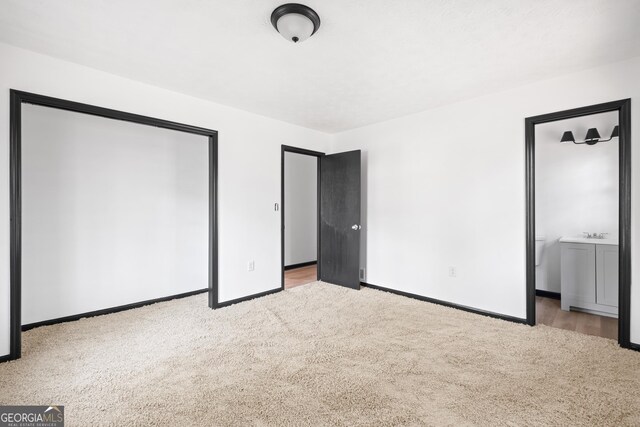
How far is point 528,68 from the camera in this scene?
264cm

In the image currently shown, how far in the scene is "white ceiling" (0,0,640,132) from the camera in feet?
6.05

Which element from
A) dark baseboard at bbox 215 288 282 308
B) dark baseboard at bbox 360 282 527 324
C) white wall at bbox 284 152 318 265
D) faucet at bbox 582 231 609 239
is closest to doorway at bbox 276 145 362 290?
dark baseboard at bbox 215 288 282 308

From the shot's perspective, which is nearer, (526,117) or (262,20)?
(262,20)

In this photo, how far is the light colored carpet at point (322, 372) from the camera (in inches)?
66.7

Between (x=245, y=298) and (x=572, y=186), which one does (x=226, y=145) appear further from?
(x=572, y=186)

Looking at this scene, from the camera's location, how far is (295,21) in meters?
1.88

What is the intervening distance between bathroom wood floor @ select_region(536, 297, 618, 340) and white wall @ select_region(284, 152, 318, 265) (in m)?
4.01

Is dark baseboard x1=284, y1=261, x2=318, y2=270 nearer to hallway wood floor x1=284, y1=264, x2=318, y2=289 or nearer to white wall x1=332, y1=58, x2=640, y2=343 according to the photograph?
hallway wood floor x1=284, y1=264, x2=318, y2=289

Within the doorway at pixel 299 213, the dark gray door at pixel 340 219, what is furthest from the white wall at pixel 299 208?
the dark gray door at pixel 340 219

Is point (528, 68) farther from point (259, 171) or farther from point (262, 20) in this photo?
point (259, 171)

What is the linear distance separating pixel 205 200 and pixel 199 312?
157 cm

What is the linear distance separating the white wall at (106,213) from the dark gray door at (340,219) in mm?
1777

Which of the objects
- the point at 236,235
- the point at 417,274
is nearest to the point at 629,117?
the point at 417,274

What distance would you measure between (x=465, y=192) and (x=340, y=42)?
221cm
